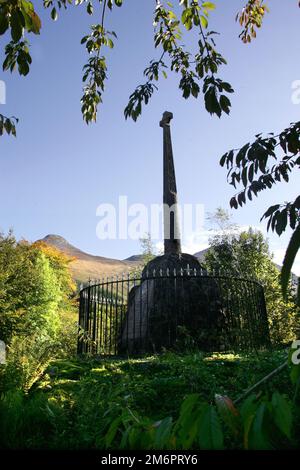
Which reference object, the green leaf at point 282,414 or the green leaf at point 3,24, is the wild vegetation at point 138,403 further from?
the green leaf at point 3,24

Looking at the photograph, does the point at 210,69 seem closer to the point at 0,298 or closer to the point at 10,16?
the point at 10,16

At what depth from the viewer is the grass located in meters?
3.19

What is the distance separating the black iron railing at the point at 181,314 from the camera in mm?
9820

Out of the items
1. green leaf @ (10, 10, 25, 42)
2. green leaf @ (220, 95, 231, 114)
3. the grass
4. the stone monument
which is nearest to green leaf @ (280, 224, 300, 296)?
the grass

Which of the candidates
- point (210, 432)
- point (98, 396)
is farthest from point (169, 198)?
point (210, 432)

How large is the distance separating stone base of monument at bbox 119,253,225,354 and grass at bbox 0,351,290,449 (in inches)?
155

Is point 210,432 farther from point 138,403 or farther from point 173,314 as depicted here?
point 173,314

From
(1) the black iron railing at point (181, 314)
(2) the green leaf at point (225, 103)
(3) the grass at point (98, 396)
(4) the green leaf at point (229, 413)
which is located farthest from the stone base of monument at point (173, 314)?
(4) the green leaf at point (229, 413)

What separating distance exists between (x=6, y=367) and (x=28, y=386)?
0.37 metres

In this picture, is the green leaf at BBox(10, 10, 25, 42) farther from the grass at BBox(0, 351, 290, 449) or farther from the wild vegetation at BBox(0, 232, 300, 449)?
the grass at BBox(0, 351, 290, 449)

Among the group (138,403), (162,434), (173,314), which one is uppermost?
(162,434)

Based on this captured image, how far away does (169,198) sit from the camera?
14.1 meters

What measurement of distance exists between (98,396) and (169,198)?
35.6ft

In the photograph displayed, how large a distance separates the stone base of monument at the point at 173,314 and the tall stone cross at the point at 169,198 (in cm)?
227
